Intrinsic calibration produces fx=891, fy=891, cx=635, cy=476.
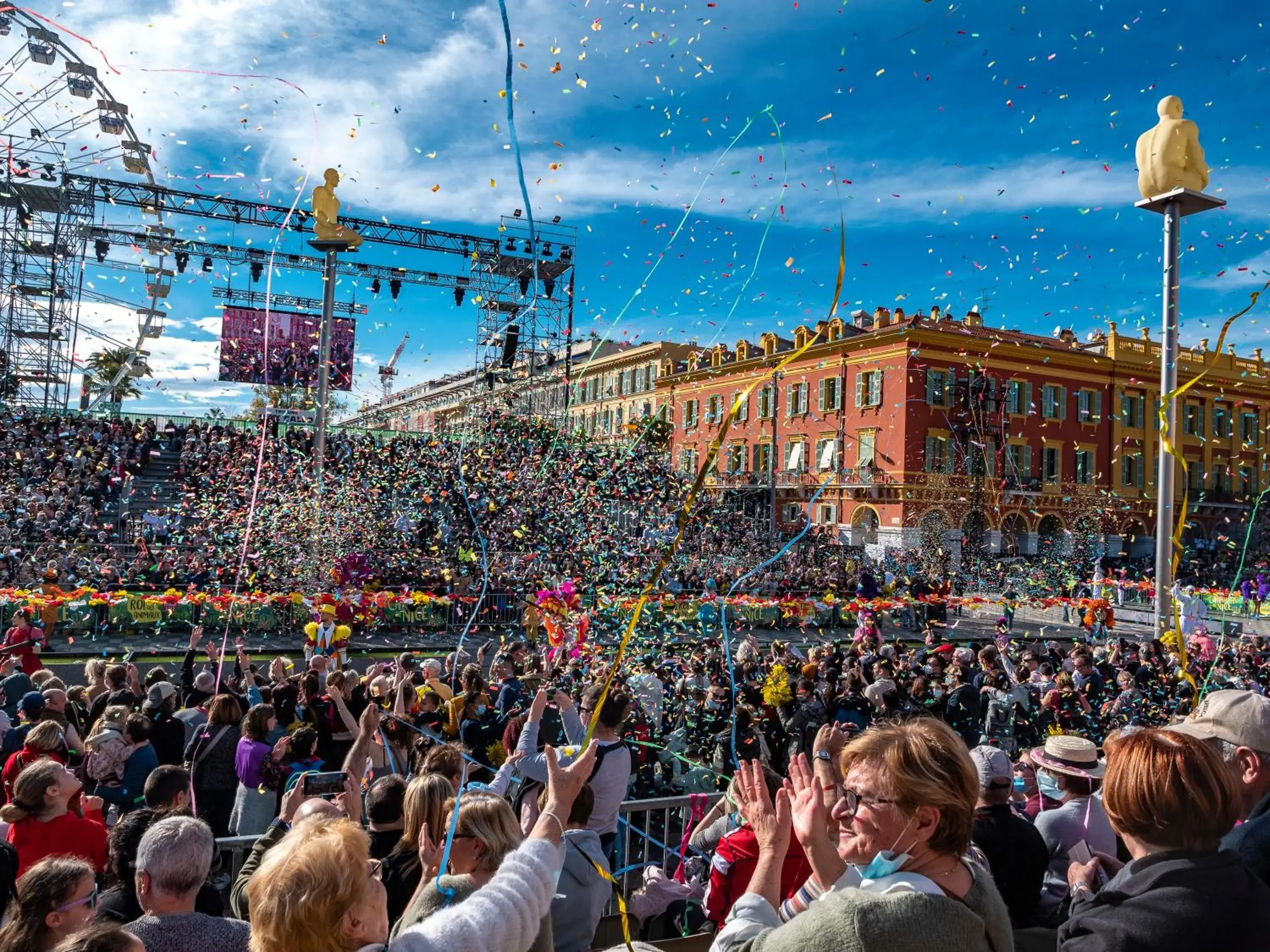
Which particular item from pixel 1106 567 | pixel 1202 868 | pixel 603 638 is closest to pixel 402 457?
pixel 603 638

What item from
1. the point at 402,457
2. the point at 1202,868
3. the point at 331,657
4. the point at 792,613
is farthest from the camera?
the point at 402,457

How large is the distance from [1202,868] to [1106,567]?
4027 cm

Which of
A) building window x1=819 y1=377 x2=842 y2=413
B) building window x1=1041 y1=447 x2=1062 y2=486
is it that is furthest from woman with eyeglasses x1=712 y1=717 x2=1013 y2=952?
building window x1=1041 y1=447 x2=1062 y2=486

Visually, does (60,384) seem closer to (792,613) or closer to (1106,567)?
(792,613)

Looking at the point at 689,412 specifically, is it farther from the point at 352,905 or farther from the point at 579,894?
the point at 352,905

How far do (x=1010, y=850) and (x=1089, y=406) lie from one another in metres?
43.4

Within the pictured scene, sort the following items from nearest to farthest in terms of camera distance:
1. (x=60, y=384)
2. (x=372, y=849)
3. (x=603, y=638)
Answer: (x=372, y=849)
(x=603, y=638)
(x=60, y=384)

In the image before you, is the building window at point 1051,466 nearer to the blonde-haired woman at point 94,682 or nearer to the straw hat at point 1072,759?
the straw hat at point 1072,759

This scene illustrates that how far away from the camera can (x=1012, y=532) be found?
40.7m

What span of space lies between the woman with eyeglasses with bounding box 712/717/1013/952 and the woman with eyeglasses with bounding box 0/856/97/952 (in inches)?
72.4

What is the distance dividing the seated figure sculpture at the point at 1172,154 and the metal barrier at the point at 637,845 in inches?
336

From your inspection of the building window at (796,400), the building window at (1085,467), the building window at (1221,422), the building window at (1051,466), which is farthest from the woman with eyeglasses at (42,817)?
the building window at (1221,422)

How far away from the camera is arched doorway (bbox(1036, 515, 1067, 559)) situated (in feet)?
130

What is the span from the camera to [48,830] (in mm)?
3623
